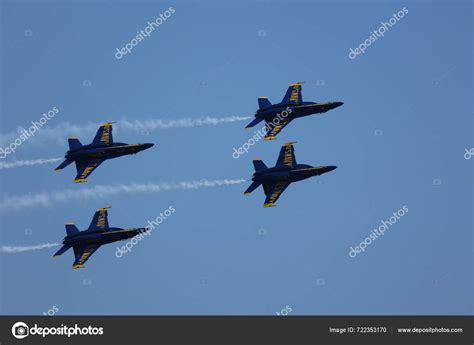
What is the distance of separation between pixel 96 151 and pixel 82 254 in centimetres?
1335

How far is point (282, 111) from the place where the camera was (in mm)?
152125

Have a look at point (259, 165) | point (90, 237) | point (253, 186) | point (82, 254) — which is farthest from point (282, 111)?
point (82, 254)

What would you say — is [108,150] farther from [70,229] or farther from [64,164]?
[70,229]

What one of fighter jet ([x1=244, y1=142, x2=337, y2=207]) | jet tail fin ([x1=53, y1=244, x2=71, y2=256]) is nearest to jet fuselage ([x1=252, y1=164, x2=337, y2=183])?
fighter jet ([x1=244, y1=142, x2=337, y2=207])

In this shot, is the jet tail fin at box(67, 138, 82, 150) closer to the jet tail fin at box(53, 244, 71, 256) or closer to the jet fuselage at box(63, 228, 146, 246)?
the jet fuselage at box(63, 228, 146, 246)

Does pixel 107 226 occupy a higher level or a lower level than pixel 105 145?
lower

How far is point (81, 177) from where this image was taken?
14638cm

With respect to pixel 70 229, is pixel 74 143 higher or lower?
higher

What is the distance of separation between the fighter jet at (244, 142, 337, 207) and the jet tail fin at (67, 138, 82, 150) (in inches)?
898
